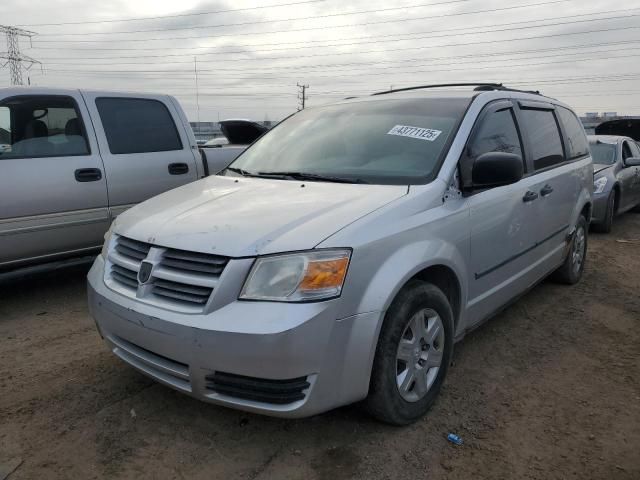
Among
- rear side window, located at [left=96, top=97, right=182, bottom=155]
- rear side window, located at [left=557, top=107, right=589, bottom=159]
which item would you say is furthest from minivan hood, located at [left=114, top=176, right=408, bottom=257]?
rear side window, located at [left=557, top=107, right=589, bottom=159]

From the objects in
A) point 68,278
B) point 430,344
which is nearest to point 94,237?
point 68,278

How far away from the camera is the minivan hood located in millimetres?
2389

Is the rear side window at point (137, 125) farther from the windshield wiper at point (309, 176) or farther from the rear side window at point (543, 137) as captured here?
the rear side window at point (543, 137)

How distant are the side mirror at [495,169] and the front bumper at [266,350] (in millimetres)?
1131

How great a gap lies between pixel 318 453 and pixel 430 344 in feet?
2.61

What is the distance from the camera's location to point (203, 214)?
2.76 m

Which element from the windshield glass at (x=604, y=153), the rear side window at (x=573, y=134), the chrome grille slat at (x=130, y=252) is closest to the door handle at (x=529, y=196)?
the rear side window at (x=573, y=134)

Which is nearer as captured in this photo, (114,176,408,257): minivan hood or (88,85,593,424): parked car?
(88,85,593,424): parked car

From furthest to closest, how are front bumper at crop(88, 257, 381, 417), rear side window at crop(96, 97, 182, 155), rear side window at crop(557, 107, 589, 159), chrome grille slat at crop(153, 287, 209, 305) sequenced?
rear side window at crop(96, 97, 182, 155)
rear side window at crop(557, 107, 589, 159)
chrome grille slat at crop(153, 287, 209, 305)
front bumper at crop(88, 257, 381, 417)

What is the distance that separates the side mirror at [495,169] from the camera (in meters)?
2.96

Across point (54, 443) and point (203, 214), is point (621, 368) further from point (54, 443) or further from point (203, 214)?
point (54, 443)

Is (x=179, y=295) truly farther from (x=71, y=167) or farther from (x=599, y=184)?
(x=599, y=184)

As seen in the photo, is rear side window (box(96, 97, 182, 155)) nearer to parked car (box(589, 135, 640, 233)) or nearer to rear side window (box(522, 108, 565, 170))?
rear side window (box(522, 108, 565, 170))

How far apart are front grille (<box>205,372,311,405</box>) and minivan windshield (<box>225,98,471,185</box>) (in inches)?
49.2
